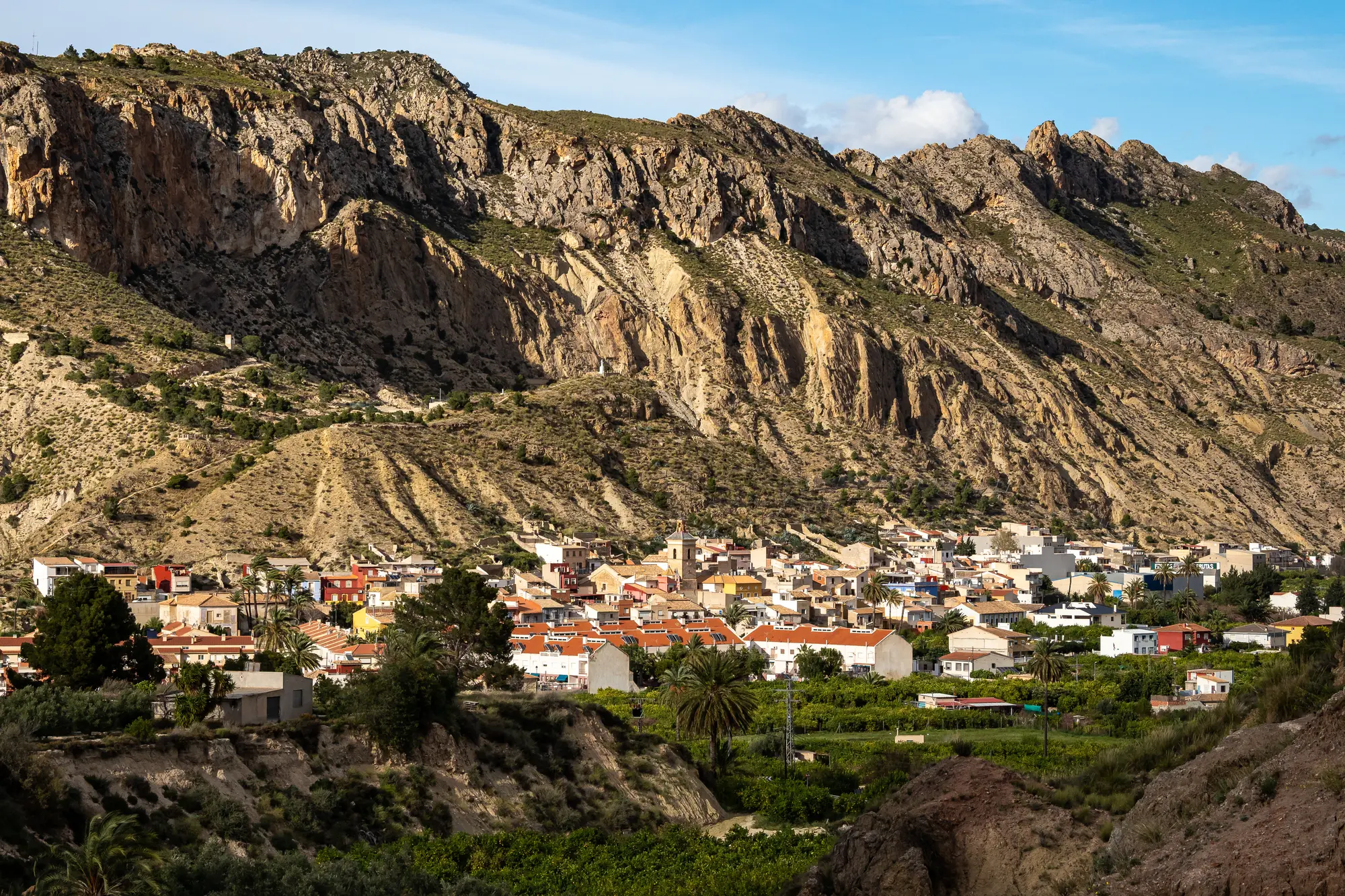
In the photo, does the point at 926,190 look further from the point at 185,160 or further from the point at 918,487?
the point at 185,160

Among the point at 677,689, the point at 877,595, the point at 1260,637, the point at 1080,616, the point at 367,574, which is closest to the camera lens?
the point at 677,689

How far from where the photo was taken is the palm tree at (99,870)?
1000 inches

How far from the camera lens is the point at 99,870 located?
25.8 meters

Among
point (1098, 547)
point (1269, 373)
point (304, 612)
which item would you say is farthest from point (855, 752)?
point (1269, 373)

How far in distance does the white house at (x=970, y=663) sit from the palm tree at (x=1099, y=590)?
23.5m

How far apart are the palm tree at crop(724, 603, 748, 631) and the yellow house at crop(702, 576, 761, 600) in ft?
22.0

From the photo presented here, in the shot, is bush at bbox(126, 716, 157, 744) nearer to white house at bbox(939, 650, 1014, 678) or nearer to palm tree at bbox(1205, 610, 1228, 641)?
white house at bbox(939, 650, 1014, 678)

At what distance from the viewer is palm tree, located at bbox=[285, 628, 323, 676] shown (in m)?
53.3

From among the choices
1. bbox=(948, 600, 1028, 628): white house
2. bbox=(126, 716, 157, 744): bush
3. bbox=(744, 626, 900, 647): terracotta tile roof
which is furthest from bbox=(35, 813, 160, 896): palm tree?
bbox=(948, 600, 1028, 628): white house

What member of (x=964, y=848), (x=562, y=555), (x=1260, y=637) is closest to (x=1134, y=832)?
(x=964, y=848)

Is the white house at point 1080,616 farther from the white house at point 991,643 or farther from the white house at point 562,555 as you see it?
the white house at point 562,555

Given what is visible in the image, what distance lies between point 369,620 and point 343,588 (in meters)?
8.14

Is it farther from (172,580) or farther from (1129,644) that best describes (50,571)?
(1129,644)

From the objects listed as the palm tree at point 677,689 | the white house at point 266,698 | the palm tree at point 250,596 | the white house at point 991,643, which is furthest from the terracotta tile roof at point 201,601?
the white house at point 991,643
